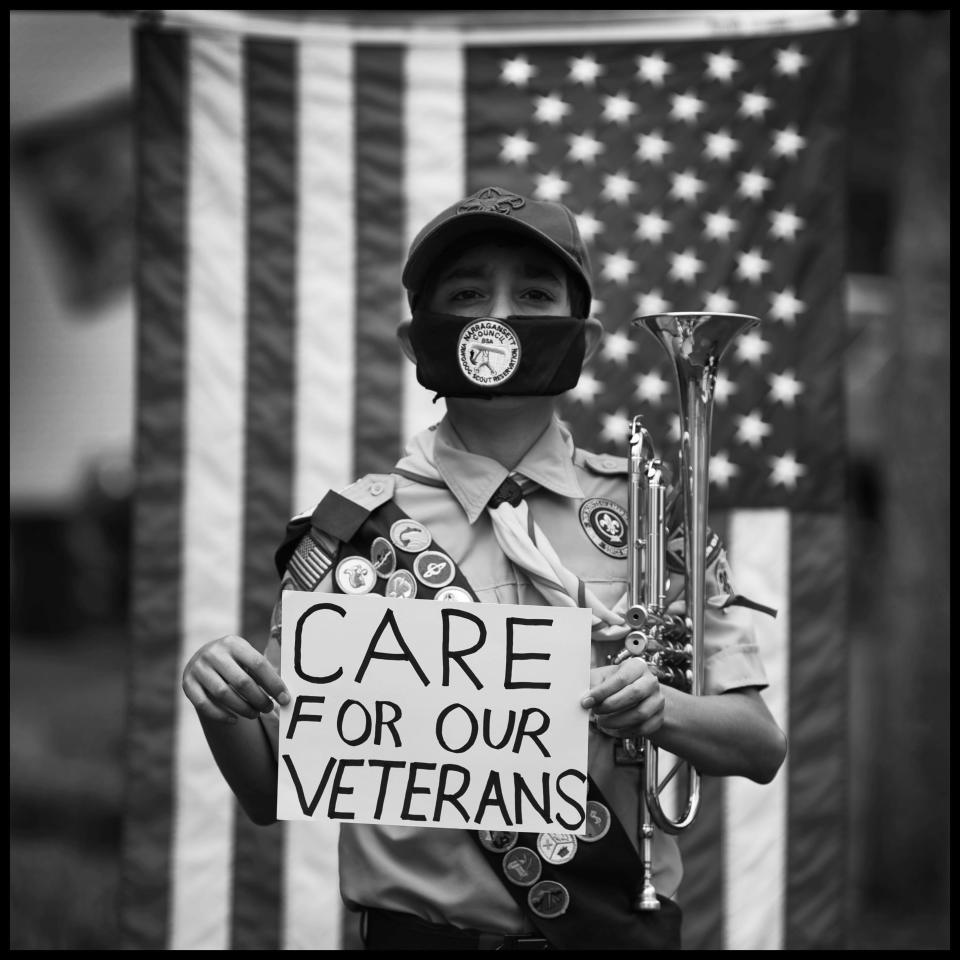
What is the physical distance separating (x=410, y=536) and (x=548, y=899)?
0.78 m

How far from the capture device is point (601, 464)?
9.72 feet

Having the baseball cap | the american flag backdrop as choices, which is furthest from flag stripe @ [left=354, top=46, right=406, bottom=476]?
the baseball cap

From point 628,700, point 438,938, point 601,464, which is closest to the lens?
point 628,700

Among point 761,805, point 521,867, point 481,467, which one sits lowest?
point 761,805

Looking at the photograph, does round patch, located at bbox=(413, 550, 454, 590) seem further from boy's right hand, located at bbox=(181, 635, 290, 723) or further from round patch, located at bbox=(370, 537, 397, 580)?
boy's right hand, located at bbox=(181, 635, 290, 723)

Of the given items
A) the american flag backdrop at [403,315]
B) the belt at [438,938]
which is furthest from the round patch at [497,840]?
the american flag backdrop at [403,315]

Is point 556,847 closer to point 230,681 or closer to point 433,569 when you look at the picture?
point 433,569

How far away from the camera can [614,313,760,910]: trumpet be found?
8.66ft

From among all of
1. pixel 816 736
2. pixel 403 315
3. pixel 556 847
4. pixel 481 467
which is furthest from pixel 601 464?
pixel 816 736

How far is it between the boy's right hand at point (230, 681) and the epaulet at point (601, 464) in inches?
35.2

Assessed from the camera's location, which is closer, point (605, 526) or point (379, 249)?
point (605, 526)

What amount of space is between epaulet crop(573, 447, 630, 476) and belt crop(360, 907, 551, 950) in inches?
39.6

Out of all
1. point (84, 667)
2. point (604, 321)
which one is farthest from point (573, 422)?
point (84, 667)

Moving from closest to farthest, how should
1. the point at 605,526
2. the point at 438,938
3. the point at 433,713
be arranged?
the point at 433,713 → the point at 438,938 → the point at 605,526
